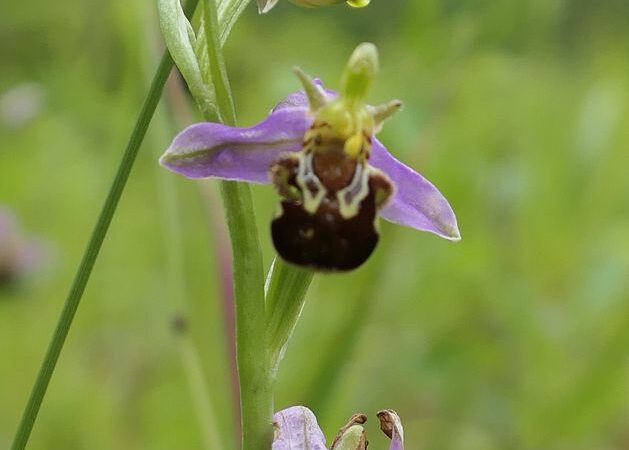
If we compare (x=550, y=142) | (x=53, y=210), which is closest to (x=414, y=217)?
(x=550, y=142)

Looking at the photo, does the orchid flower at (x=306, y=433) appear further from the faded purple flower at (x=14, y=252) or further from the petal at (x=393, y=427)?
the faded purple flower at (x=14, y=252)

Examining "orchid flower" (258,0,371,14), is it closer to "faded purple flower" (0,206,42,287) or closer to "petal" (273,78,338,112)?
"petal" (273,78,338,112)

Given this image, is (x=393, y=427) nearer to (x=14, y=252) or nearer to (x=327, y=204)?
(x=327, y=204)

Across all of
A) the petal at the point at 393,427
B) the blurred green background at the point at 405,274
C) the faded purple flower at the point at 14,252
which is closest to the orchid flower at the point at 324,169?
the petal at the point at 393,427

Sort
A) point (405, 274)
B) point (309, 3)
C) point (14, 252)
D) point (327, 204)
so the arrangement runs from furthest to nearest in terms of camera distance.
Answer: point (14, 252) < point (405, 274) < point (309, 3) < point (327, 204)

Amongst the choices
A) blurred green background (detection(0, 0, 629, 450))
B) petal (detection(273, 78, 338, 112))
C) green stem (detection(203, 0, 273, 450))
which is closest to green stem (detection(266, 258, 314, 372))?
green stem (detection(203, 0, 273, 450))

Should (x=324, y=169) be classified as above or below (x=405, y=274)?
above

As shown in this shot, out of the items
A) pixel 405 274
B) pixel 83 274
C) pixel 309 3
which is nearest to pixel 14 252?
pixel 405 274
